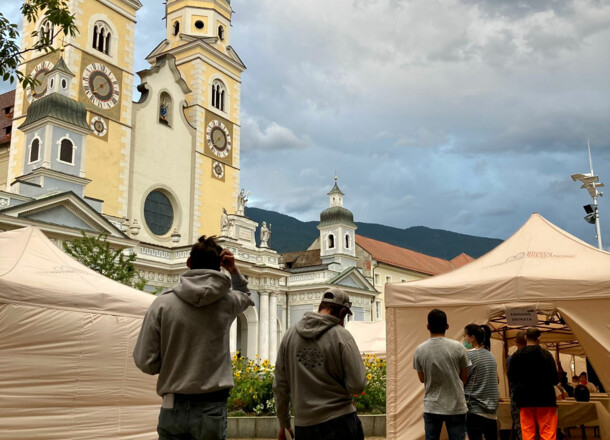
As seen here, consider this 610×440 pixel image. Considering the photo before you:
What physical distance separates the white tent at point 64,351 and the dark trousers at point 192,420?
5.16 m

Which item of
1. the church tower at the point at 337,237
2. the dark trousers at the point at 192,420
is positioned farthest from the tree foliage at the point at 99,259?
the church tower at the point at 337,237

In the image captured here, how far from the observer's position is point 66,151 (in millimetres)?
28031

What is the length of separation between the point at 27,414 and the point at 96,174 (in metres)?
24.9

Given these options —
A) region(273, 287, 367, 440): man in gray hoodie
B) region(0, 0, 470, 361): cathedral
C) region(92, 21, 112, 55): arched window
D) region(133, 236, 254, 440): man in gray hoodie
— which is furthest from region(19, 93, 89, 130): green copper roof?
region(273, 287, 367, 440): man in gray hoodie

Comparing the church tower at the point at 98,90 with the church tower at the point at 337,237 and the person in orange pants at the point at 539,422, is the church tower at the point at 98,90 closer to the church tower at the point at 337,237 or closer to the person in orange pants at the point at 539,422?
the church tower at the point at 337,237

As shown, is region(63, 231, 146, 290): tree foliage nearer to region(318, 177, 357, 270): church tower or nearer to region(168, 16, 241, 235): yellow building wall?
region(168, 16, 241, 235): yellow building wall

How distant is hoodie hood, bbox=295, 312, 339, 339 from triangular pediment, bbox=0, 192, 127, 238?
21891 millimetres

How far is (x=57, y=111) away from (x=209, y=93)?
13.6 meters

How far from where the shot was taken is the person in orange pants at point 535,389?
7.19m

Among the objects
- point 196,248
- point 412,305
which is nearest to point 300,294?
point 412,305

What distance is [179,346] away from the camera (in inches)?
164

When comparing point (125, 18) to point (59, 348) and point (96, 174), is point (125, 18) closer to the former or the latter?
point (96, 174)

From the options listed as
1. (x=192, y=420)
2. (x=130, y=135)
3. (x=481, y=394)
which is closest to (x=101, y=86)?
(x=130, y=135)

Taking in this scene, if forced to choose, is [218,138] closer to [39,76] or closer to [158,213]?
[158,213]
